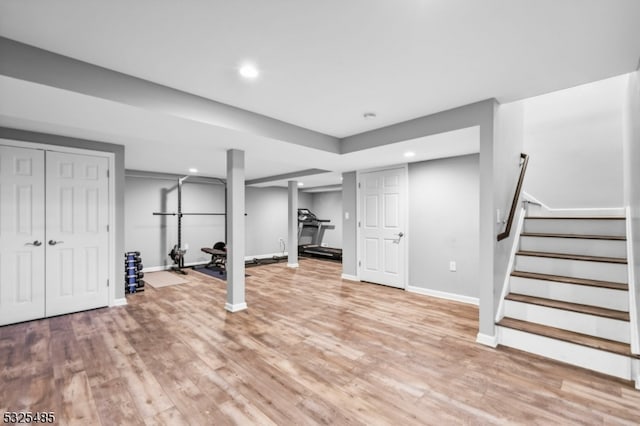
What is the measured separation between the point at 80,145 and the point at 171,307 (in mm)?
2522

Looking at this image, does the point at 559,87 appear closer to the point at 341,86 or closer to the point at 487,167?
the point at 487,167

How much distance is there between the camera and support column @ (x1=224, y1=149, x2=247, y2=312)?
3.81m

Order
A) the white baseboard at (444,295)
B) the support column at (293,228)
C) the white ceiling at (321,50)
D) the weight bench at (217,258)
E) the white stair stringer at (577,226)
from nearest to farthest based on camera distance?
the white ceiling at (321,50) → the white stair stringer at (577,226) → the white baseboard at (444,295) → the weight bench at (217,258) → the support column at (293,228)

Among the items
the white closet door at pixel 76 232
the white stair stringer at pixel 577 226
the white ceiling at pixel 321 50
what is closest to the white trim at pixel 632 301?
the white stair stringer at pixel 577 226

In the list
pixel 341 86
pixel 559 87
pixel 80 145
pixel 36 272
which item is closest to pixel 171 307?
pixel 36 272

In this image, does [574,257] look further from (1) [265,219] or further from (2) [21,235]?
(1) [265,219]

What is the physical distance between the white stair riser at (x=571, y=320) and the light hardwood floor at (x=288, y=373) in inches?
15.7

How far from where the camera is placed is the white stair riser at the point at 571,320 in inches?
92.6

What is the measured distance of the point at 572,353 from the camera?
2.38 m

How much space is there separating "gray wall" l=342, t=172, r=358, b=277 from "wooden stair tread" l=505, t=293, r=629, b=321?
300cm

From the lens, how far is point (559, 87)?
2.47 metres

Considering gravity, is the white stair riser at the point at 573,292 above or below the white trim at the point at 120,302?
above

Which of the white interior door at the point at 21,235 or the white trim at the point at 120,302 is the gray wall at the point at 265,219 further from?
the white interior door at the point at 21,235

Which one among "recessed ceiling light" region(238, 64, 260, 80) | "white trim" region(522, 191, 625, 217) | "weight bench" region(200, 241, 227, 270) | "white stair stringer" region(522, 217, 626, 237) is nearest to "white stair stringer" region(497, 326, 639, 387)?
"white stair stringer" region(522, 217, 626, 237)
